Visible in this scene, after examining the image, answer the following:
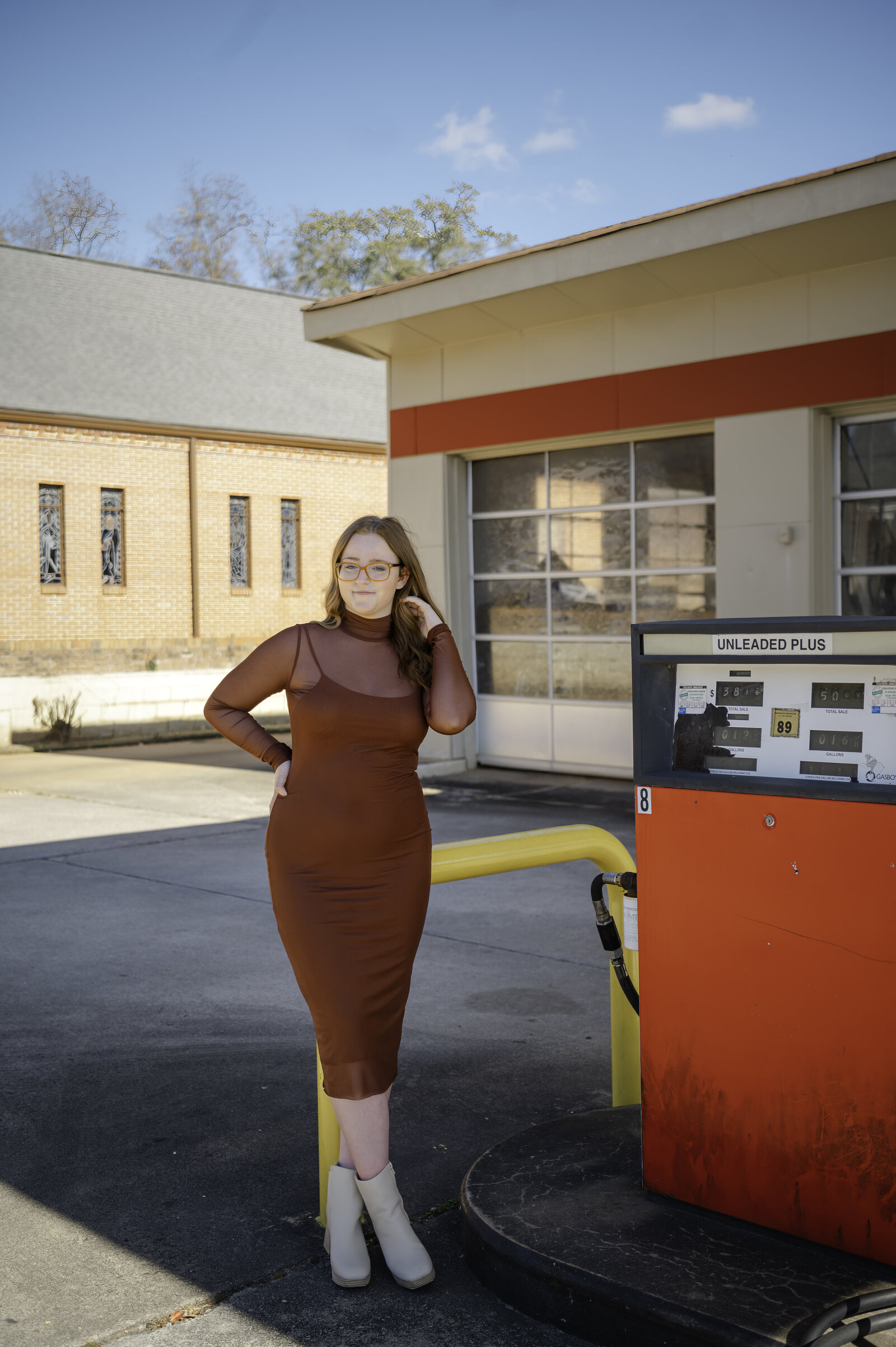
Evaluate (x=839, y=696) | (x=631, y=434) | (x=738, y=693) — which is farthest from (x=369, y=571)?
(x=631, y=434)

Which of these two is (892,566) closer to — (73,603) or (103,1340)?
(103,1340)

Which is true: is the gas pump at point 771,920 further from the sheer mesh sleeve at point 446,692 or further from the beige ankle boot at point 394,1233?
the beige ankle boot at point 394,1233

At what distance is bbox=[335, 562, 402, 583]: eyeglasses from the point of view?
3281mm

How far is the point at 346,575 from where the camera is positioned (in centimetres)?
329

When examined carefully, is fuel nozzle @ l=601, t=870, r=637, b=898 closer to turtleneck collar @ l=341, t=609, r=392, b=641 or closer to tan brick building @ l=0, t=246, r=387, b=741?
turtleneck collar @ l=341, t=609, r=392, b=641

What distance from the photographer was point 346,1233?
3.15 metres

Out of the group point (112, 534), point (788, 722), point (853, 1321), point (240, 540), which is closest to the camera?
point (853, 1321)

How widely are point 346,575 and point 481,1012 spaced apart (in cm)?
279

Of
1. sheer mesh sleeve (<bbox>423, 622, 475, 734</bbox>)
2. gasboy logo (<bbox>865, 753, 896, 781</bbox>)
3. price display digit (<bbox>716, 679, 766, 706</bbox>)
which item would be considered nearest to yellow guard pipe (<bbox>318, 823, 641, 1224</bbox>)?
sheer mesh sleeve (<bbox>423, 622, 475, 734</bbox>)

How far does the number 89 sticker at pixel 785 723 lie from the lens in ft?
9.66

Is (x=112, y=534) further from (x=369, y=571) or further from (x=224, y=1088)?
(x=369, y=571)

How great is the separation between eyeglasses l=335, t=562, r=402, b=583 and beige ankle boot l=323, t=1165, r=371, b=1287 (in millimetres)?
1528

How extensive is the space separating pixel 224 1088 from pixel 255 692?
1.94 meters

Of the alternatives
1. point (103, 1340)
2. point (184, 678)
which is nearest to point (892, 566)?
point (103, 1340)
